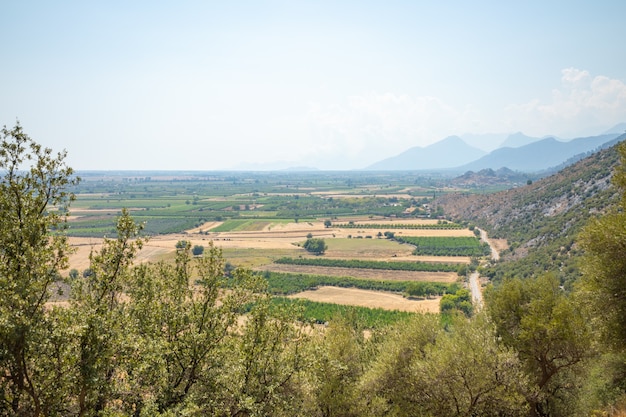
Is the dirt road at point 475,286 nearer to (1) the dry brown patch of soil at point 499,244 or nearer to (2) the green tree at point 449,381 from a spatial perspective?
(1) the dry brown patch of soil at point 499,244

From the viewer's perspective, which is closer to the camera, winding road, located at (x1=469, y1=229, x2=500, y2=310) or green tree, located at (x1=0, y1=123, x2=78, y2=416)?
green tree, located at (x1=0, y1=123, x2=78, y2=416)

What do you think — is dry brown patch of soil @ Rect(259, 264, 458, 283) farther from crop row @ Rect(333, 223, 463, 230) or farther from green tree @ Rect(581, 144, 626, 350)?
green tree @ Rect(581, 144, 626, 350)

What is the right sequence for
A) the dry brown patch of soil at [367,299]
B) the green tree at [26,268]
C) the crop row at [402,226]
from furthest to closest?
the crop row at [402,226], the dry brown patch of soil at [367,299], the green tree at [26,268]

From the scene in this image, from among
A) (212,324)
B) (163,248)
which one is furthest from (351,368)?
(163,248)

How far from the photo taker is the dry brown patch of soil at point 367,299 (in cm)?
8475

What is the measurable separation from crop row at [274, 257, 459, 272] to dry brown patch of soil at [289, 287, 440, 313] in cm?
2194

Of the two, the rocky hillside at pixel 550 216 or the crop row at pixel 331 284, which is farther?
the crop row at pixel 331 284

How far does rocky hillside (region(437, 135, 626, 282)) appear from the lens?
87.1 metres

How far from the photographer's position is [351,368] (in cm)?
3062

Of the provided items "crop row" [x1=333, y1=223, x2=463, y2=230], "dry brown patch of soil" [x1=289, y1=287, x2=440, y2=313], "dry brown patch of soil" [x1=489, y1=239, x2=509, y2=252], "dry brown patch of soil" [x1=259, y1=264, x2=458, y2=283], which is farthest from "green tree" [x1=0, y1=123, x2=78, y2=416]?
"crop row" [x1=333, y1=223, x2=463, y2=230]

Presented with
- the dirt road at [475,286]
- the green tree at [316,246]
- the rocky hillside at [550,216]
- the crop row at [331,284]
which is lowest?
the dirt road at [475,286]

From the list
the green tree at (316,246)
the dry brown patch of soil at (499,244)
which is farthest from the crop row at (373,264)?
the dry brown patch of soil at (499,244)

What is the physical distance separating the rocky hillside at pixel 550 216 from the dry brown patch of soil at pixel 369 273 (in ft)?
45.3

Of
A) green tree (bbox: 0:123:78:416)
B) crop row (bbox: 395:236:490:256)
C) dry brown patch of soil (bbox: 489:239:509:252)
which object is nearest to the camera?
green tree (bbox: 0:123:78:416)
